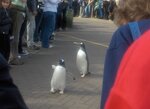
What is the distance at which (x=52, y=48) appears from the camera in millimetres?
13750

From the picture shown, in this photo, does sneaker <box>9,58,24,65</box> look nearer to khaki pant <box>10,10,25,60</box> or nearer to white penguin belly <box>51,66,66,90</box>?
khaki pant <box>10,10,25,60</box>

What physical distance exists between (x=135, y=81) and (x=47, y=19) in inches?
466

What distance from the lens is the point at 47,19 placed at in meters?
13.1

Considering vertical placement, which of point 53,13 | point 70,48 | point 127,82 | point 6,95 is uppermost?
point 127,82

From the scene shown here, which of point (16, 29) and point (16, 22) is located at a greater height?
point (16, 22)

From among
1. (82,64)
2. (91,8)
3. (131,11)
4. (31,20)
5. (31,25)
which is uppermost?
(131,11)

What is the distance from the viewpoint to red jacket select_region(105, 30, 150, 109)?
131 centimetres

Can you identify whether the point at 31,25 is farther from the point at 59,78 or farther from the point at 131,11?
A: the point at 131,11

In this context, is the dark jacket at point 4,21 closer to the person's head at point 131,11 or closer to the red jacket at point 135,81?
the person's head at point 131,11

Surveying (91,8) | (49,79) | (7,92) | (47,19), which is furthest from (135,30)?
(91,8)

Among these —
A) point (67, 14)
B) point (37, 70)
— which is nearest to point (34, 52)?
point (37, 70)

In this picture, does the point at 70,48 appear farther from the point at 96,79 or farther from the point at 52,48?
the point at 96,79

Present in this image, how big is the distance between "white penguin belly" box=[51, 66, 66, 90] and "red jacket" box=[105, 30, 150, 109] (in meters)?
6.32

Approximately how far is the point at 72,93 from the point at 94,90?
18.1 inches
